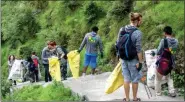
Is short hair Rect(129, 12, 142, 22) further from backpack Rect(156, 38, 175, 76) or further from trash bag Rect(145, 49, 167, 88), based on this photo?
trash bag Rect(145, 49, 167, 88)

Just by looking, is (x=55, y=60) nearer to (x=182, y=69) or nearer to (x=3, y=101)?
(x=3, y=101)

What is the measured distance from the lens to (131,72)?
8867mm

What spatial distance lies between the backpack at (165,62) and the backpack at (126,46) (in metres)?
1.08

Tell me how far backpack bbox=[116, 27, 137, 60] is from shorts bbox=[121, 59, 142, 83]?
5.5 inches

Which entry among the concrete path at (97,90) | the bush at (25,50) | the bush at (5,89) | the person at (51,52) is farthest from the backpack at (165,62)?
the bush at (25,50)

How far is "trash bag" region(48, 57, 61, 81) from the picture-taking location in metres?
13.1

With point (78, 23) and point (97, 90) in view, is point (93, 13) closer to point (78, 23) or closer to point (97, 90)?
point (78, 23)

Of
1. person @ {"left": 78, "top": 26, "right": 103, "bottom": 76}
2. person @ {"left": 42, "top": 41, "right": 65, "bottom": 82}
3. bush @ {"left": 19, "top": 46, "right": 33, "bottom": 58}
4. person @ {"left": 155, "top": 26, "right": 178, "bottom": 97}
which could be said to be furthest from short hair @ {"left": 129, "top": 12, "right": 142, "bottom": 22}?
bush @ {"left": 19, "top": 46, "right": 33, "bottom": 58}

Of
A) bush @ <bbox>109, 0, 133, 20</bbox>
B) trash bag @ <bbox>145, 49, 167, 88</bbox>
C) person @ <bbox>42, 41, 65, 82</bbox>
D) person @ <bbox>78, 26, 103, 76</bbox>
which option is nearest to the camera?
trash bag @ <bbox>145, 49, 167, 88</bbox>

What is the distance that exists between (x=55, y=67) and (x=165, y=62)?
15.1 ft

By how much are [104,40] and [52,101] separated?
8.44 meters

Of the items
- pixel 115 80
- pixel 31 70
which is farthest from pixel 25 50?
pixel 115 80

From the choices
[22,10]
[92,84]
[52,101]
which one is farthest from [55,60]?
[22,10]

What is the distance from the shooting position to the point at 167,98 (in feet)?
31.4
